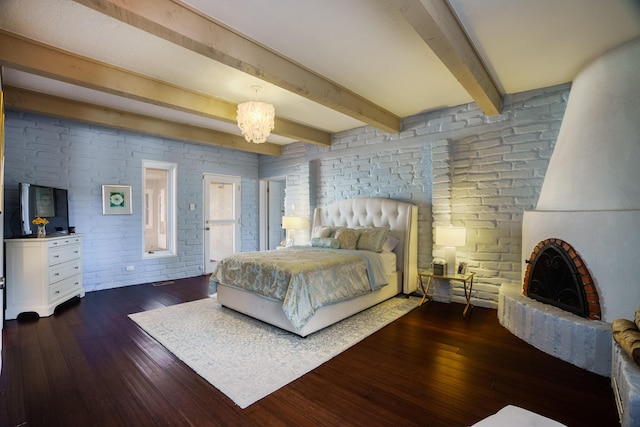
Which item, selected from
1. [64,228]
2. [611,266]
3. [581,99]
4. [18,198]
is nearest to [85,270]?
[64,228]

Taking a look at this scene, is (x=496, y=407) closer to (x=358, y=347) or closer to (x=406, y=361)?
(x=406, y=361)

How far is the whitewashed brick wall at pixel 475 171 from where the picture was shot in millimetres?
3514

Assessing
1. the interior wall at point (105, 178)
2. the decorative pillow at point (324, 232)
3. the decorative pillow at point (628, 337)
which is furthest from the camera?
the decorative pillow at point (324, 232)

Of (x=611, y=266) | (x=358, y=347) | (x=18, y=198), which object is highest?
(x=18, y=198)

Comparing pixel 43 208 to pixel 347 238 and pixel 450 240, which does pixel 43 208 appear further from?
pixel 450 240

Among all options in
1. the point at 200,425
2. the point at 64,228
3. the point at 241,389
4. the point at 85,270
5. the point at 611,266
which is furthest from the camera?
the point at 85,270

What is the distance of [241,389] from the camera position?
6.79 feet

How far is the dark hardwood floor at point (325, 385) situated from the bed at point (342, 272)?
522 mm

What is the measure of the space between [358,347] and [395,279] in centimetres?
178

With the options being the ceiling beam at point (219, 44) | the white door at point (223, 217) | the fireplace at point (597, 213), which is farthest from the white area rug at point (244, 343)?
the white door at point (223, 217)

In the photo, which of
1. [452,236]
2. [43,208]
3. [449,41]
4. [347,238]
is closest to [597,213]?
[452,236]

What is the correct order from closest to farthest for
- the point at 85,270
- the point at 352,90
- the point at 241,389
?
the point at 241,389, the point at 352,90, the point at 85,270

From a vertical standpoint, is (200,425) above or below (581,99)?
below

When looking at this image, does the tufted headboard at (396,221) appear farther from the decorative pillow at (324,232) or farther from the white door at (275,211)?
the white door at (275,211)
